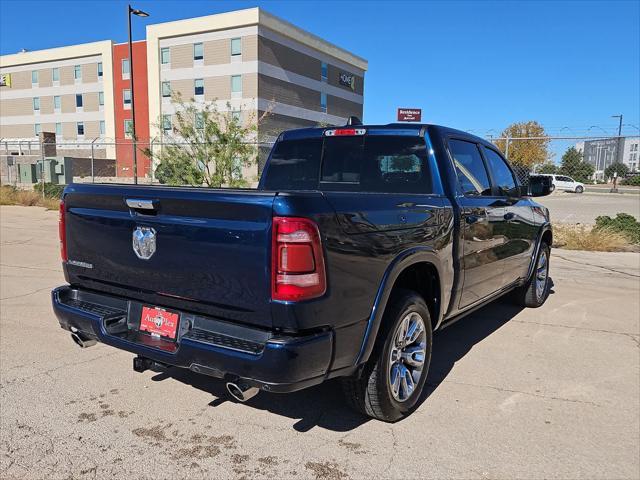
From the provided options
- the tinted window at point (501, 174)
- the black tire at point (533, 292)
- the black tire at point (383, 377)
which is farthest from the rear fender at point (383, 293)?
the black tire at point (533, 292)

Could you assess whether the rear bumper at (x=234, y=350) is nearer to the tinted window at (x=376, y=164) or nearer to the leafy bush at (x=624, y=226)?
the tinted window at (x=376, y=164)

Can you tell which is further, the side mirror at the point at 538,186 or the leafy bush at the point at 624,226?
the leafy bush at the point at 624,226

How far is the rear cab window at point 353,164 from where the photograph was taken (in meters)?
4.16

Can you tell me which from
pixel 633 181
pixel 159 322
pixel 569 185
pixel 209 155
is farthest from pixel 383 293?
pixel 633 181

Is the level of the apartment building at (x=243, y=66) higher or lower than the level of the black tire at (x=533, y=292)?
higher

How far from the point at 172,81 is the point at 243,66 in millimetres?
7997

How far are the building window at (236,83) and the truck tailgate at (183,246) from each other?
43942mm

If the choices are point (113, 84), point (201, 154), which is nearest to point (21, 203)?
point (201, 154)

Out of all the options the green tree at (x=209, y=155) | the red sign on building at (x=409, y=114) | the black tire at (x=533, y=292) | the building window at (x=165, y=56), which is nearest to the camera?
the black tire at (x=533, y=292)

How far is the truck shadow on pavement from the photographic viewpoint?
3.55 metres

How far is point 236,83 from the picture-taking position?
149 ft

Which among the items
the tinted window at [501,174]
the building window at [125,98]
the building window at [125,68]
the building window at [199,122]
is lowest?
the tinted window at [501,174]

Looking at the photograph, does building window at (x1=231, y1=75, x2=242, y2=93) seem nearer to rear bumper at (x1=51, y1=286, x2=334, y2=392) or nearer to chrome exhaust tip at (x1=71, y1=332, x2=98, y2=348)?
chrome exhaust tip at (x1=71, y1=332, x2=98, y2=348)

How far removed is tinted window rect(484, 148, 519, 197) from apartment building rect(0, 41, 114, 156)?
53.4 m
